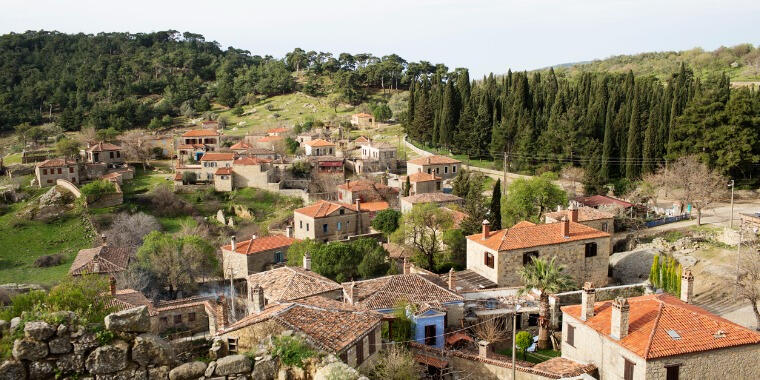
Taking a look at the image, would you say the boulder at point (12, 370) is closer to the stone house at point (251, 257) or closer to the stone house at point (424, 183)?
the stone house at point (251, 257)

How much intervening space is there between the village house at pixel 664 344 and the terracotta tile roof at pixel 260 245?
2186cm

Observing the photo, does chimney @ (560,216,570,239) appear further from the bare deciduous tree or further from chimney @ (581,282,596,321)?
the bare deciduous tree

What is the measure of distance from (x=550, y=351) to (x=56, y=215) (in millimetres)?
45120

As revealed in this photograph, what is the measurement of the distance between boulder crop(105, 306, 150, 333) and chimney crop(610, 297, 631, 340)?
17.0m

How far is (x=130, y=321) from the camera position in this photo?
633 centimetres

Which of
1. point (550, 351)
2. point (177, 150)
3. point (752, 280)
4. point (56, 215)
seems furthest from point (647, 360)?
point (177, 150)

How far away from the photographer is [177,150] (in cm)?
7369

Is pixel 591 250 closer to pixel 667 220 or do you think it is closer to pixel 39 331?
pixel 667 220

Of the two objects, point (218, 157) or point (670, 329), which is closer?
point (670, 329)

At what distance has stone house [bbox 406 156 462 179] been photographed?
2315 inches

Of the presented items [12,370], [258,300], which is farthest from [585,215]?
[12,370]

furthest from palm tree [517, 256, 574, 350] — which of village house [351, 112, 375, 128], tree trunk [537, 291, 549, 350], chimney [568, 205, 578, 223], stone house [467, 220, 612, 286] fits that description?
village house [351, 112, 375, 128]

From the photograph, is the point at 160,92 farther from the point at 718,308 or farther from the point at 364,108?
the point at 718,308

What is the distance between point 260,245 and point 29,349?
3332 cm
